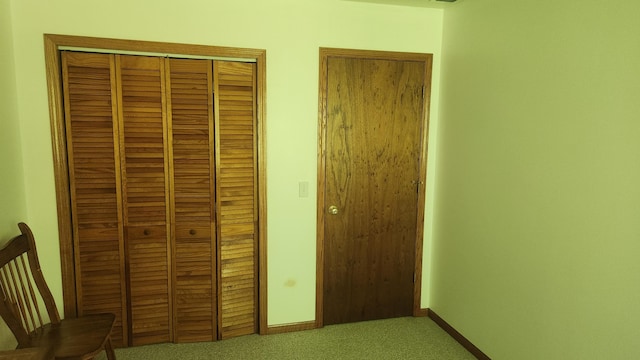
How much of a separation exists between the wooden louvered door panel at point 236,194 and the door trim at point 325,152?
47 centimetres

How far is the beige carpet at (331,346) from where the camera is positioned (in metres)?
2.41

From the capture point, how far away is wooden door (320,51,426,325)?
2662 millimetres

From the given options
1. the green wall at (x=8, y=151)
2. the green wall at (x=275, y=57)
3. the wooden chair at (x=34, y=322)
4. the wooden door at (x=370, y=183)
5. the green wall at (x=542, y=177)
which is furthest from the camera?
the wooden door at (x=370, y=183)

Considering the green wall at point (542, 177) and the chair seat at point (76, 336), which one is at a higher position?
the green wall at point (542, 177)

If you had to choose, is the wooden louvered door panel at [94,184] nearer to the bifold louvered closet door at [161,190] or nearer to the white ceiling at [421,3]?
the bifold louvered closet door at [161,190]

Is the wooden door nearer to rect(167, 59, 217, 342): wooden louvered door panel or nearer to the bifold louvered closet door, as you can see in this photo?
the bifold louvered closet door

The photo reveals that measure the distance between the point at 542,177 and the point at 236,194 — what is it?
1850 millimetres

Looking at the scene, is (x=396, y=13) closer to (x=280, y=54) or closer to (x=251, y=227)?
(x=280, y=54)

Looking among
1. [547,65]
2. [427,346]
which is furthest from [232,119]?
[427,346]

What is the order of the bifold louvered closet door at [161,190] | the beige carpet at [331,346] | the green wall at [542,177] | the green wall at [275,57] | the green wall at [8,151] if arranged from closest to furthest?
1. the green wall at [542,177]
2. the green wall at [8,151]
3. the green wall at [275,57]
4. the bifold louvered closet door at [161,190]
5. the beige carpet at [331,346]

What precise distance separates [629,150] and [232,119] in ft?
6.93

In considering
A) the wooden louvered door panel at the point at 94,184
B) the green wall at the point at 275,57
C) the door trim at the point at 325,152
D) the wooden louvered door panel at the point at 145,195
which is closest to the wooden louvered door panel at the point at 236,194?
the green wall at the point at 275,57

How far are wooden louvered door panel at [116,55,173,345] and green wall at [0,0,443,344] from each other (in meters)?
0.29

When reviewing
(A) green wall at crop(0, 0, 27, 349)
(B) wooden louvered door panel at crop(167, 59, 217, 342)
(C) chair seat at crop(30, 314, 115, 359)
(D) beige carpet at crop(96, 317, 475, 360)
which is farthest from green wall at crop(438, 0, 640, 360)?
(A) green wall at crop(0, 0, 27, 349)
